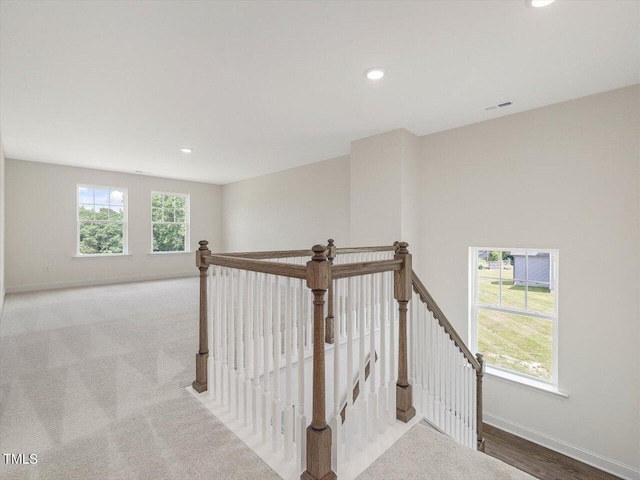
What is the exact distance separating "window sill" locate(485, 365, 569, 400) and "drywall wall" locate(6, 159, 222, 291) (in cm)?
717

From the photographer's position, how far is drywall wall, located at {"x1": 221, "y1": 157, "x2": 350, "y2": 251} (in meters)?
5.77

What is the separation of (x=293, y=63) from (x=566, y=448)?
481cm

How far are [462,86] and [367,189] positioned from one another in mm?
1827

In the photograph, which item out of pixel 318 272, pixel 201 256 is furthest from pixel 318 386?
pixel 201 256

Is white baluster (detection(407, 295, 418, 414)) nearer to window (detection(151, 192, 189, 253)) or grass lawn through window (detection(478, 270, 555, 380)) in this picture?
grass lawn through window (detection(478, 270, 555, 380))

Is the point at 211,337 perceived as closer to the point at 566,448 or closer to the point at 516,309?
the point at 516,309

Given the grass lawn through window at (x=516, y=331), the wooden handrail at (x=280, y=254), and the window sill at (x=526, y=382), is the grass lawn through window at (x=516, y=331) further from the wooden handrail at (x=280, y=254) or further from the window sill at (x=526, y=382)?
the wooden handrail at (x=280, y=254)

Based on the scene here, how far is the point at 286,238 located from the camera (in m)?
6.84

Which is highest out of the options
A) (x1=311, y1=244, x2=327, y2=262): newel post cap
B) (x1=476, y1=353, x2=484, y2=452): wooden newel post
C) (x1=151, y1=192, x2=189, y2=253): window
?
(x1=151, y1=192, x2=189, y2=253): window

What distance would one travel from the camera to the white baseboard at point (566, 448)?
10.0 feet

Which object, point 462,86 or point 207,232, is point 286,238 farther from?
point 462,86

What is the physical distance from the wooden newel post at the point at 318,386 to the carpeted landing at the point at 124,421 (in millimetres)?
218

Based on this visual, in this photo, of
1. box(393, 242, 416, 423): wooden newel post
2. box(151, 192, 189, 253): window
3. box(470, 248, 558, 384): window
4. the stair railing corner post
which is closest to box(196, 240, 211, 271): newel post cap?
box(393, 242, 416, 423): wooden newel post

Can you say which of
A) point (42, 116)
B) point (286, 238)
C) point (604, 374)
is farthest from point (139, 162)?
point (604, 374)
